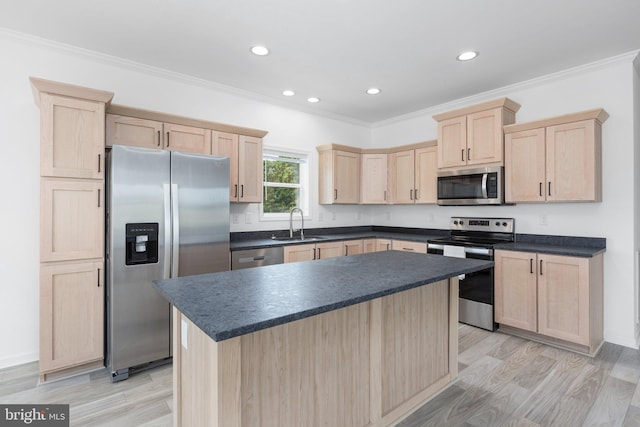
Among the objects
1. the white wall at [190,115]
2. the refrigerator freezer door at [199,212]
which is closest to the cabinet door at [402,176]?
the white wall at [190,115]

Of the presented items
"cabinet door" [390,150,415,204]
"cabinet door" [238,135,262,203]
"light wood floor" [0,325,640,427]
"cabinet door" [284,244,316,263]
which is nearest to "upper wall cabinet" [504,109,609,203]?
"cabinet door" [390,150,415,204]

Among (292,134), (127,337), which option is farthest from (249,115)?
(127,337)

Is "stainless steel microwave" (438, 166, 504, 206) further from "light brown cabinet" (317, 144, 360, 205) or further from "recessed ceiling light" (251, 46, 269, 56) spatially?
"recessed ceiling light" (251, 46, 269, 56)

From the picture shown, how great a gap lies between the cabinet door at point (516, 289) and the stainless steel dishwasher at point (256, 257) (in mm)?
2339

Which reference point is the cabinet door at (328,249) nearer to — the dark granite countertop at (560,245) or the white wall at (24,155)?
the dark granite countertop at (560,245)

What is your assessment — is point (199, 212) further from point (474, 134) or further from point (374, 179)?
point (474, 134)

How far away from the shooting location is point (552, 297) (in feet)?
10.1

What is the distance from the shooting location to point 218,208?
120 inches

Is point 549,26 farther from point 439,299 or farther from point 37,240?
point 37,240

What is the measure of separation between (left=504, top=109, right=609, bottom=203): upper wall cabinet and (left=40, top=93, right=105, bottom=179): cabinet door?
393cm

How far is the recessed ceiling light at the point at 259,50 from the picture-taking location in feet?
9.69

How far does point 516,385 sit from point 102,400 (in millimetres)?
Answer: 2991

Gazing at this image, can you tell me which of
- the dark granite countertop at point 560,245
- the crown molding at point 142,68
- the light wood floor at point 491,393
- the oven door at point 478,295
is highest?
the crown molding at point 142,68

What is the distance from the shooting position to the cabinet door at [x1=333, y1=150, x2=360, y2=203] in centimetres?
471
